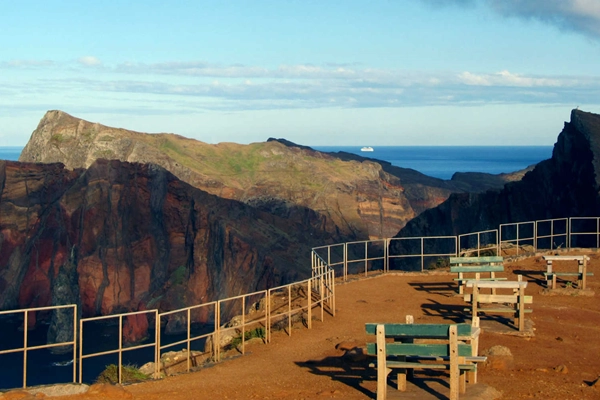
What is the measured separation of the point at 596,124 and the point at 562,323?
55877 mm

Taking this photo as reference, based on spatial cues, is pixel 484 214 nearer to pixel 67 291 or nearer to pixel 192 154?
pixel 67 291

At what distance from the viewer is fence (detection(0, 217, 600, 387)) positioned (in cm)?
1765

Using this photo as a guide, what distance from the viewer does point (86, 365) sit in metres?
61.5

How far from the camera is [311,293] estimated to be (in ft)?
81.5

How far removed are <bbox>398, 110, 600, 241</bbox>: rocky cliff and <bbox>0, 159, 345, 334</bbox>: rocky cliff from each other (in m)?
18.6

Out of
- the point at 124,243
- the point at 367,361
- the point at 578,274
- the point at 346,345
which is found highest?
the point at 578,274

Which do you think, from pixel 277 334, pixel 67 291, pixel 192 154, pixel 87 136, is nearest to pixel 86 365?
pixel 67 291

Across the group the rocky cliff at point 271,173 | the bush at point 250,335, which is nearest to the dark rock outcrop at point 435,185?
the rocky cliff at point 271,173

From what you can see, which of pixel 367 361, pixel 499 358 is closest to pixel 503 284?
pixel 499 358

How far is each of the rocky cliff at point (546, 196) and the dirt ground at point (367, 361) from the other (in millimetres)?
47469

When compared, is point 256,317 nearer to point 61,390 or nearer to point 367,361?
point 367,361

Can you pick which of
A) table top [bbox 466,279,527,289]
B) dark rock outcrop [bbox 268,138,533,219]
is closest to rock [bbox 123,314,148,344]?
table top [bbox 466,279,527,289]

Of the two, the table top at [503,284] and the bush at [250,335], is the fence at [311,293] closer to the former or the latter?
the bush at [250,335]

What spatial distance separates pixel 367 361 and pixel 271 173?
132962 mm
